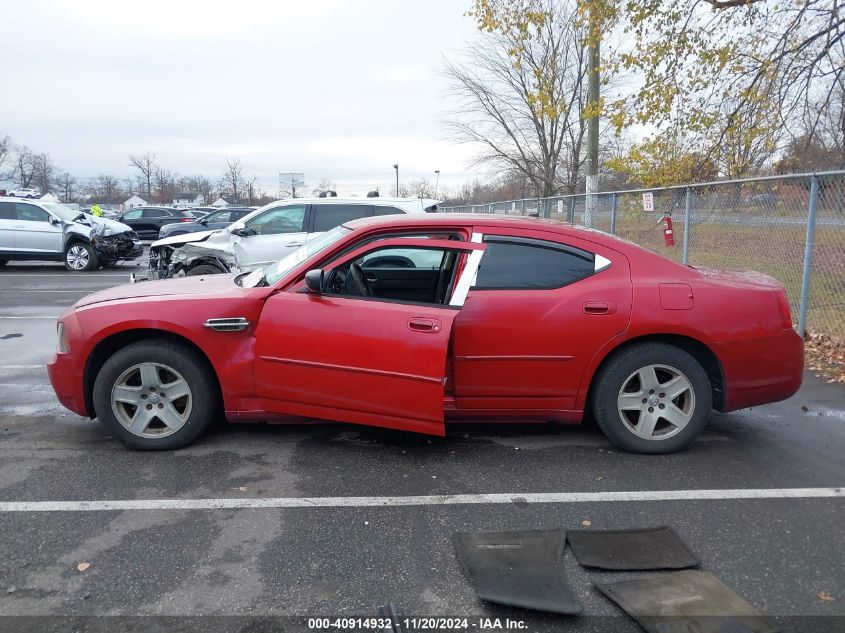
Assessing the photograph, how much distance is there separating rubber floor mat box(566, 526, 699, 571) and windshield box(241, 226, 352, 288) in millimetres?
2475

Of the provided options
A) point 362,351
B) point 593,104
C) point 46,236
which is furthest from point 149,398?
point 46,236

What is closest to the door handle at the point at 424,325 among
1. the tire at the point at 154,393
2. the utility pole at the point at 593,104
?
the tire at the point at 154,393

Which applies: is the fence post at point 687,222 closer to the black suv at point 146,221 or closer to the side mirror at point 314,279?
the side mirror at point 314,279

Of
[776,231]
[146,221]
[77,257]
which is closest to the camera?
[776,231]

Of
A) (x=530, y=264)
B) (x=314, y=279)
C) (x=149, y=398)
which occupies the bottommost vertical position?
(x=149, y=398)

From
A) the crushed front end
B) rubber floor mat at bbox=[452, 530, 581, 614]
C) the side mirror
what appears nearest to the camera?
rubber floor mat at bbox=[452, 530, 581, 614]

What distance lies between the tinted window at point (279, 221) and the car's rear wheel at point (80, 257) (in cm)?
796

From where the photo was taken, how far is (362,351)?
390 centimetres

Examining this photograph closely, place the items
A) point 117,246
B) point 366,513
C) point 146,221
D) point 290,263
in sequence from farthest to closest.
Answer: point 146,221 → point 117,246 → point 290,263 → point 366,513

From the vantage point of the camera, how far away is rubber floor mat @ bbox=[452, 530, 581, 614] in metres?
2.66

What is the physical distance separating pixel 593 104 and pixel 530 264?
8.30 meters

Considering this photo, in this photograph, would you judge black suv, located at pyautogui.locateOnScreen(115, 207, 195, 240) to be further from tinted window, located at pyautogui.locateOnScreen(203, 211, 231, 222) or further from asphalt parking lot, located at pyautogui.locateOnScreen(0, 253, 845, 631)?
asphalt parking lot, located at pyautogui.locateOnScreen(0, 253, 845, 631)

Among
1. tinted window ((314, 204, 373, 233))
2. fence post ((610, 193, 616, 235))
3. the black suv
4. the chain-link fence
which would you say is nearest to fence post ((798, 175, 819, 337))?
the chain-link fence

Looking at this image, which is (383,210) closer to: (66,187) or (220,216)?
(220,216)
